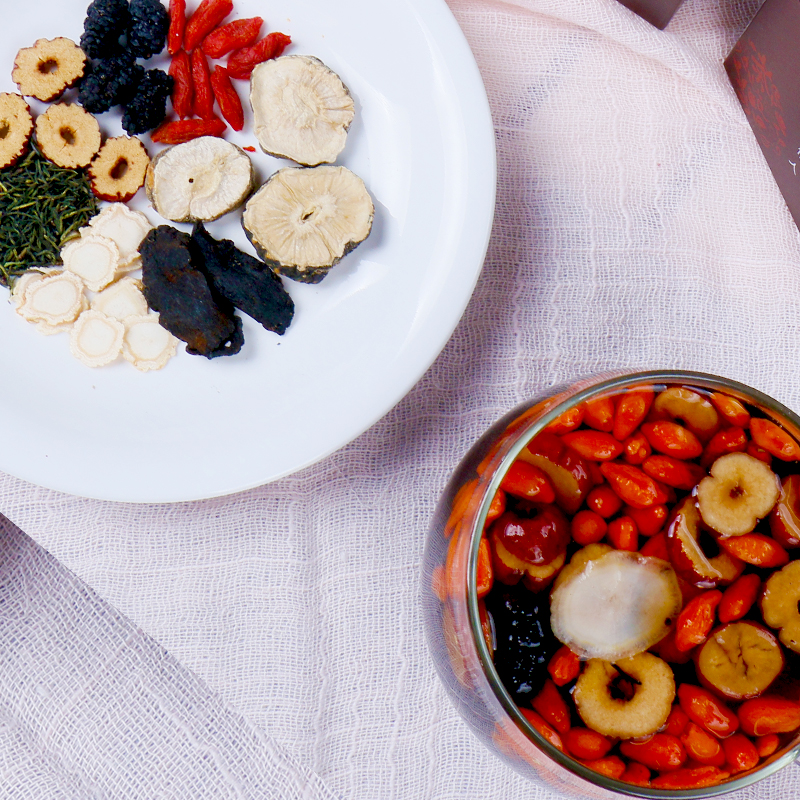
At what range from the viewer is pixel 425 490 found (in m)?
0.82

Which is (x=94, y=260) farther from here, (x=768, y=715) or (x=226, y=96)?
(x=768, y=715)

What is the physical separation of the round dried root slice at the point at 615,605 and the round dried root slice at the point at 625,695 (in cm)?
1

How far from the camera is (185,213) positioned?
804 mm

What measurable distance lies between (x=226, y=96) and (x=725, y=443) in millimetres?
606

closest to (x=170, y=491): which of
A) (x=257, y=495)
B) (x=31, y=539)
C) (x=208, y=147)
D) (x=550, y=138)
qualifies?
(x=257, y=495)

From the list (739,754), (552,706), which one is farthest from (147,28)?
(739,754)

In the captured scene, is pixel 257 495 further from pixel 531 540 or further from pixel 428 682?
pixel 531 540

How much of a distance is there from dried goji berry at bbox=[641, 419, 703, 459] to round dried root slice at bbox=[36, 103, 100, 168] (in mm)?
647

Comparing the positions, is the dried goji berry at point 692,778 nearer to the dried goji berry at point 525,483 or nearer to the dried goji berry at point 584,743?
the dried goji berry at point 584,743

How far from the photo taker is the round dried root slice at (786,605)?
0.56 metres

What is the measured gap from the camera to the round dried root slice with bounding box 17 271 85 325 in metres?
0.80

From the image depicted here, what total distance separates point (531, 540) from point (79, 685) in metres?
0.58

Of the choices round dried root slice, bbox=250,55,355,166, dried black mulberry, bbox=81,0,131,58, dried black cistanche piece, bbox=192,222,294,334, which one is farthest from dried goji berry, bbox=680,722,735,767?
dried black mulberry, bbox=81,0,131,58

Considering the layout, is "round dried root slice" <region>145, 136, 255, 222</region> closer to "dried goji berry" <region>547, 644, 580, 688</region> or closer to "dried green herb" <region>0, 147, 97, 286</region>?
"dried green herb" <region>0, 147, 97, 286</region>
